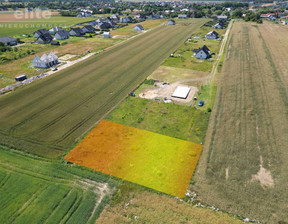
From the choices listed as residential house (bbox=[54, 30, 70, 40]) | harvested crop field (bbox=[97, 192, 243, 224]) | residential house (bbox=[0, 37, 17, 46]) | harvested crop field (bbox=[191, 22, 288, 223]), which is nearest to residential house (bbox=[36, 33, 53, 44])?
residential house (bbox=[54, 30, 70, 40])

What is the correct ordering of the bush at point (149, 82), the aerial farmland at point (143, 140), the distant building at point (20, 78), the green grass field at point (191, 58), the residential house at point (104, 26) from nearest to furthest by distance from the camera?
the aerial farmland at point (143, 140)
the bush at point (149, 82)
the distant building at point (20, 78)
the green grass field at point (191, 58)
the residential house at point (104, 26)

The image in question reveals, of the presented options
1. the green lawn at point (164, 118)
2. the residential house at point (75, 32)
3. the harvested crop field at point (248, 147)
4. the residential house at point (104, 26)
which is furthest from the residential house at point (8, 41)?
the harvested crop field at point (248, 147)

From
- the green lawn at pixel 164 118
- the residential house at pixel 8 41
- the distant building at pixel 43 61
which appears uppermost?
the residential house at pixel 8 41

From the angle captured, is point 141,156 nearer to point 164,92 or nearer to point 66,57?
point 164,92

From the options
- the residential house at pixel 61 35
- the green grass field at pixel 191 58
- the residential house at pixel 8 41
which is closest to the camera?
the green grass field at pixel 191 58

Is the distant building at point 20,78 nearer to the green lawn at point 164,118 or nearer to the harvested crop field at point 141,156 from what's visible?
the green lawn at point 164,118

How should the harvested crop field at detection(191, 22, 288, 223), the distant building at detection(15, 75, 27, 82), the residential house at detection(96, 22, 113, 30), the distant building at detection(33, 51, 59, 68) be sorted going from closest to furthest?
the harvested crop field at detection(191, 22, 288, 223) < the distant building at detection(15, 75, 27, 82) < the distant building at detection(33, 51, 59, 68) < the residential house at detection(96, 22, 113, 30)

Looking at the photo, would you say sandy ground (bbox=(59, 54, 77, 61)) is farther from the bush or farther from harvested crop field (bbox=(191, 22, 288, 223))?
harvested crop field (bbox=(191, 22, 288, 223))
